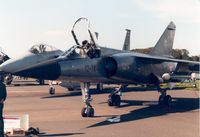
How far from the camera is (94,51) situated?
1295 centimetres

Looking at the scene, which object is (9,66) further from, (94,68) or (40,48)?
(94,68)

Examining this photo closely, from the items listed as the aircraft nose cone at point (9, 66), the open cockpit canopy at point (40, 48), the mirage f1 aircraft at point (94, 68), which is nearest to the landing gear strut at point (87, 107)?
the mirage f1 aircraft at point (94, 68)

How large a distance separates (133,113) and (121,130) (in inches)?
164

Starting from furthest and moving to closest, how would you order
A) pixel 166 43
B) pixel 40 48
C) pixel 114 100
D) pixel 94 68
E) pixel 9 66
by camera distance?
pixel 40 48 → pixel 9 66 → pixel 166 43 → pixel 114 100 → pixel 94 68

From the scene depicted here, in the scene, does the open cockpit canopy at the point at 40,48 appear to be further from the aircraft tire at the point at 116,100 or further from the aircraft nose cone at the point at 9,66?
the aircraft tire at the point at 116,100

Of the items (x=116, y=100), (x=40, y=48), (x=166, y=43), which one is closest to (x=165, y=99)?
(x=116, y=100)

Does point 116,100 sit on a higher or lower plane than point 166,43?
A: lower

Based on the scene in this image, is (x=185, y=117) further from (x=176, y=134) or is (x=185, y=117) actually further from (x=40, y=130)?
(x=40, y=130)

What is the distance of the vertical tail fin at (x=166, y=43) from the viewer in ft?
61.8

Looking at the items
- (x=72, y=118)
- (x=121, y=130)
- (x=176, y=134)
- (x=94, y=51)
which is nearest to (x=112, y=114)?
(x=72, y=118)

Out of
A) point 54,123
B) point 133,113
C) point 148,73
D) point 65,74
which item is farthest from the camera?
point 148,73

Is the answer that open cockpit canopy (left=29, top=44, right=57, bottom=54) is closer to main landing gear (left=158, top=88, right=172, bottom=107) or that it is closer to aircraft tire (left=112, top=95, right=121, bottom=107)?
aircraft tire (left=112, top=95, right=121, bottom=107)

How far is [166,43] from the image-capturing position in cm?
1933

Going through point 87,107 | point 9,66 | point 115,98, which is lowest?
point 87,107
